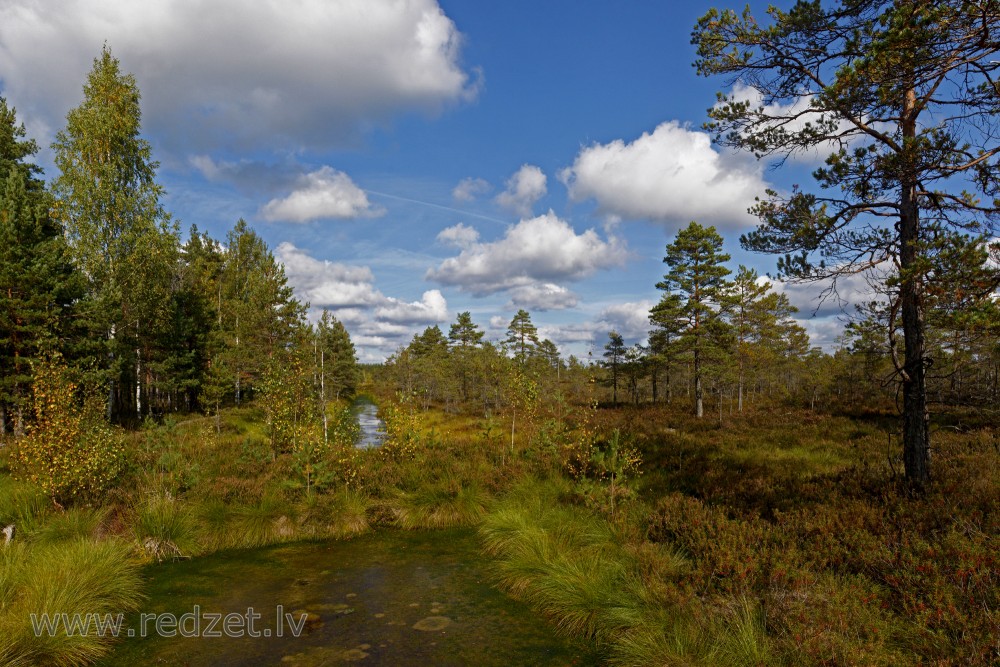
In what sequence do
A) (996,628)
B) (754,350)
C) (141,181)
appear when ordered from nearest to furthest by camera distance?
(996,628) → (141,181) → (754,350)

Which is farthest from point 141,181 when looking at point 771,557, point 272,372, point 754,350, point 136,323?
point 754,350

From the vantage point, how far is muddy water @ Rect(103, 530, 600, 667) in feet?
19.7

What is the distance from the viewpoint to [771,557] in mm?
6504

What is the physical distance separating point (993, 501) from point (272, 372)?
640 inches

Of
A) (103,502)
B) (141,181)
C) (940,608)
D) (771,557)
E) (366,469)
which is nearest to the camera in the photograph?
(940,608)

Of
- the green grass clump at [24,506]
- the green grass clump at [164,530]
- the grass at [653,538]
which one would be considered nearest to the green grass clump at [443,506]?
the grass at [653,538]

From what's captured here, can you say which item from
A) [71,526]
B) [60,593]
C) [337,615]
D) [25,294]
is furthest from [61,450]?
[25,294]

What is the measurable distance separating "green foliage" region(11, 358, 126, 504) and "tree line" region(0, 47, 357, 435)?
4530 millimetres

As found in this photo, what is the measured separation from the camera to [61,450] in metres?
9.85

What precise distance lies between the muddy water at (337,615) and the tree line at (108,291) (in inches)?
281

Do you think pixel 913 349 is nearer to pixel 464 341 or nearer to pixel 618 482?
pixel 618 482

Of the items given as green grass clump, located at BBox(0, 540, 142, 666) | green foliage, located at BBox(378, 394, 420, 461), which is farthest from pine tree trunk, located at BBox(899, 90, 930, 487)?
green grass clump, located at BBox(0, 540, 142, 666)

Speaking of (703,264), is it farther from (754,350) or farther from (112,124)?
(112,124)

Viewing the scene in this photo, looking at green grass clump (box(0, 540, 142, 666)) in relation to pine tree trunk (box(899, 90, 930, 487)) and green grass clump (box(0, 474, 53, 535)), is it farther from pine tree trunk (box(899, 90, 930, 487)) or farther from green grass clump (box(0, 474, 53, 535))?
pine tree trunk (box(899, 90, 930, 487))
